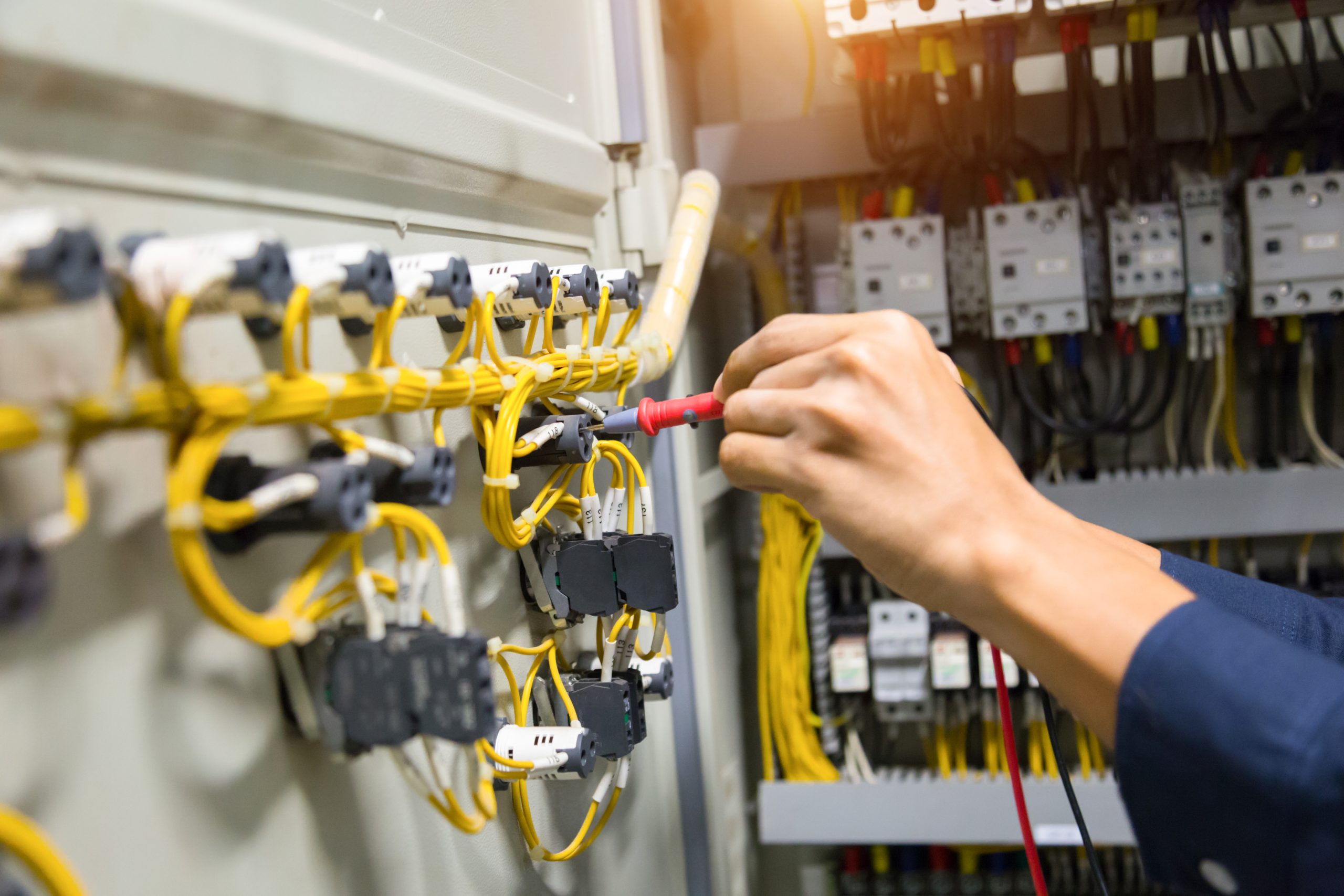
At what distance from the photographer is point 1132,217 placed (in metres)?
1.39

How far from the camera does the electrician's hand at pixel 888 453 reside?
532 mm

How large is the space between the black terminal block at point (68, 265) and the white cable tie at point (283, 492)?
0.10m

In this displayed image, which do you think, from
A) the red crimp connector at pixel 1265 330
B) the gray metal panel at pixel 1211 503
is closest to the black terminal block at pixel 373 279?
the gray metal panel at pixel 1211 503

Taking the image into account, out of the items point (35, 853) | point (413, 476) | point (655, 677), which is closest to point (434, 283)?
point (413, 476)

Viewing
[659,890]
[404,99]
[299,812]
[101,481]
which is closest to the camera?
[101,481]

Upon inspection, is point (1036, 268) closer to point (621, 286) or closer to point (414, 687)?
point (621, 286)

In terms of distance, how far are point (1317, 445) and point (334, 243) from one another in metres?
1.43

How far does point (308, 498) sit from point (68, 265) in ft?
0.46

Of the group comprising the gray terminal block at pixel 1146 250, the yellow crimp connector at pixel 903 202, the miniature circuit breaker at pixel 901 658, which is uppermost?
the yellow crimp connector at pixel 903 202

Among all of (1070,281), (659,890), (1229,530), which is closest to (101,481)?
(659,890)

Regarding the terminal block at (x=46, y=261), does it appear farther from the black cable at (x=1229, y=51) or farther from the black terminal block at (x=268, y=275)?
the black cable at (x=1229, y=51)

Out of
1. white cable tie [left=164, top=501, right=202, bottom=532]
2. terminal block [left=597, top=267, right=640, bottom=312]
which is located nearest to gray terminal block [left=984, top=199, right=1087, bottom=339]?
terminal block [left=597, top=267, right=640, bottom=312]

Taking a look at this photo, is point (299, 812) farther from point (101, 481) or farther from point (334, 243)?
point (334, 243)

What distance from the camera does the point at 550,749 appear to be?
66 centimetres
